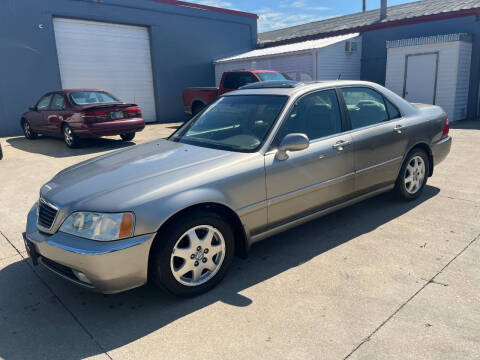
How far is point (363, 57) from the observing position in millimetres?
16281

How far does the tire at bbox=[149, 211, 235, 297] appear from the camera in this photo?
281 cm

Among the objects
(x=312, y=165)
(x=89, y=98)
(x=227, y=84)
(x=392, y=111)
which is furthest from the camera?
(x=227, y=84)

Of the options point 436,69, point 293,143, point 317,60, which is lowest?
point 293,143

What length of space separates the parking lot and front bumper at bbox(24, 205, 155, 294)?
34 centimetres

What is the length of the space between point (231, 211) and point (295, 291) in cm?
82

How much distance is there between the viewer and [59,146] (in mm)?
10398

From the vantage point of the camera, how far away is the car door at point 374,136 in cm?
414

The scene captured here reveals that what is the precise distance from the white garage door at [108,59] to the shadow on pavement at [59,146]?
3307mm

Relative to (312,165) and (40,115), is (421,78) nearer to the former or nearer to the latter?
(312,165)

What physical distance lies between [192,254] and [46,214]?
3.93 feet

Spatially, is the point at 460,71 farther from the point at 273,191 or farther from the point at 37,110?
the point at 37,110

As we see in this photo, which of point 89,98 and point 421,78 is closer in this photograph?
point 89,98

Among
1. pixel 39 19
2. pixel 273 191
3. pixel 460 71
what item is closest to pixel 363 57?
pixel 460 71

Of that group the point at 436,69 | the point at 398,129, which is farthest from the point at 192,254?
the point at 436,69
